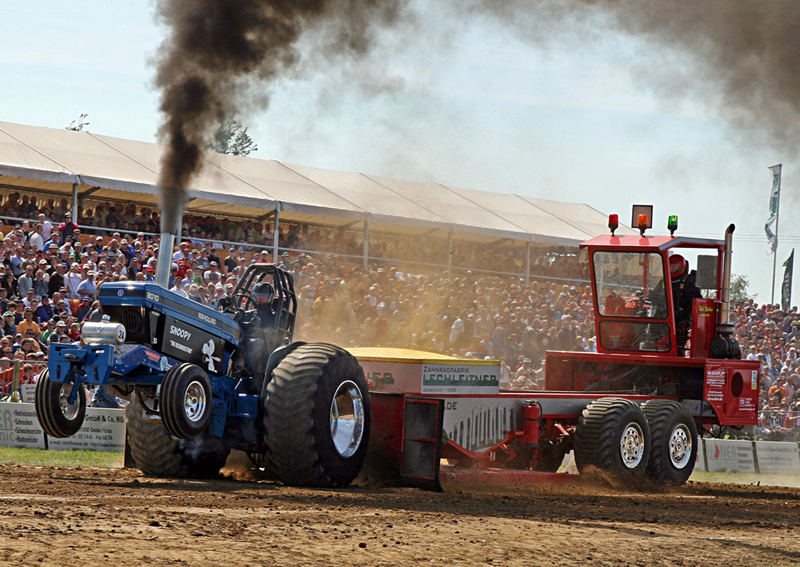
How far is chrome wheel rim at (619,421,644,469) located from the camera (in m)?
12.3

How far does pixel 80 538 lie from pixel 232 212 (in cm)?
1887

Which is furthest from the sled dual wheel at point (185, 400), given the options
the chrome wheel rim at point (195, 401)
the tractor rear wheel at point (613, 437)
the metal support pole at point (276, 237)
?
the metal support pole at point (276, 237)

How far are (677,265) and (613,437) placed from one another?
9.58 ft

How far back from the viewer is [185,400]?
901cm

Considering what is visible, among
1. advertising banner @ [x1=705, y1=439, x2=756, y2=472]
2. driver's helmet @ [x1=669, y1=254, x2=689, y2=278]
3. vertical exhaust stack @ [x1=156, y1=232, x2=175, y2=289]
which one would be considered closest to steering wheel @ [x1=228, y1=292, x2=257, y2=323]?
vertical exhaust stack @ [x1=156, y1=232, x2=175, y2=289]

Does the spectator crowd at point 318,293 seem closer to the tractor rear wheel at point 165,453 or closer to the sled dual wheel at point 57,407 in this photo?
the tractor rear wheel at point 165,453

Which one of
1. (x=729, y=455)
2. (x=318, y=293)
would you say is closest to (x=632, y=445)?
(x=729, y=455)

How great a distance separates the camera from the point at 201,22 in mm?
11297

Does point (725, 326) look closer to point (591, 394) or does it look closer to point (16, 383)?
point (591, 394)

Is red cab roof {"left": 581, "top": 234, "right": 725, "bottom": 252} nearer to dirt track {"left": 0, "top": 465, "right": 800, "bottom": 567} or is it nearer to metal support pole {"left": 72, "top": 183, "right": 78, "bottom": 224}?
dirt track {"left": 0, "top": 465, "right": 800, "bottom": 567}

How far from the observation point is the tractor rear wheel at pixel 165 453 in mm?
10727

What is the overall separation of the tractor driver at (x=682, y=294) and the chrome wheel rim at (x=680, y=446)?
3.82 ft

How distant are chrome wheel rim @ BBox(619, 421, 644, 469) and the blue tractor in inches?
135

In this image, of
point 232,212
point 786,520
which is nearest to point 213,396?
point 786,520
